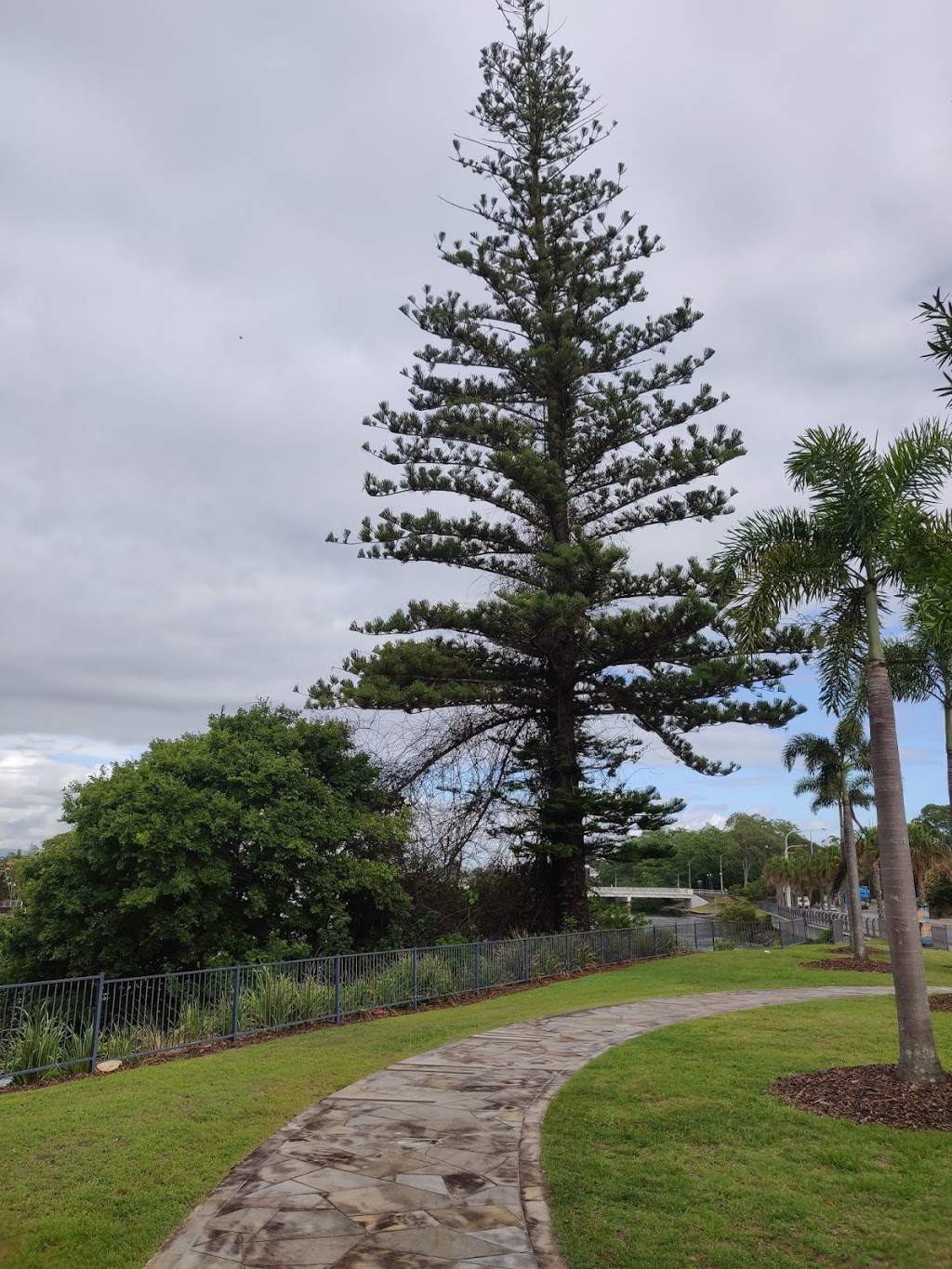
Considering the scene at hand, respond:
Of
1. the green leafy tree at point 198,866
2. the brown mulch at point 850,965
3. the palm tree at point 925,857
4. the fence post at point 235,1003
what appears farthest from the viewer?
the palm tree at point 925,857

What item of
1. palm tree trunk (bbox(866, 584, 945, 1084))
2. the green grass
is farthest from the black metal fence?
palm tree trunk (bbox(866, 584, 945, 1084))

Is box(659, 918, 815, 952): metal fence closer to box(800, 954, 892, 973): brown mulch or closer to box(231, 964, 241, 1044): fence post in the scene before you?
box(800, 954, 892, 973): brown mulch

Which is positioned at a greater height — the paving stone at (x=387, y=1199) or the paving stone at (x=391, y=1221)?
the paving stone at (x=391, y=1221)

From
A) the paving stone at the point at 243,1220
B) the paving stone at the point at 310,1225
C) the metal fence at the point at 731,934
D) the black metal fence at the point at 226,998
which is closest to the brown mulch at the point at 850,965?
the metal fence at the point at 731,934

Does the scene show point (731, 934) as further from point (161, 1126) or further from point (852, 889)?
point (161, 1126)

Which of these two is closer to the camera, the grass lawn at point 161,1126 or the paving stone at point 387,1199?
the grass lawn at point 161,1126

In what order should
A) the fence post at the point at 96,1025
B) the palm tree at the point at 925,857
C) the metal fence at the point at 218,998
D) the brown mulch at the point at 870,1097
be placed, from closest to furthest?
the brown mulch at the point at 870,1097
the fence post at the point at 96,1025
the metal fence at the point at 218,998
the palm tree at the point at 925,857

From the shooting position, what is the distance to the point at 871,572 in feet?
30.9

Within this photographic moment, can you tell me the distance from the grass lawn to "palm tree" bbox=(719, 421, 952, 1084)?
5.39ft

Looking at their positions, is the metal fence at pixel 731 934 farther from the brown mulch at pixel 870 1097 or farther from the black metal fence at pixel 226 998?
the brown mulch at pixel 870 1097

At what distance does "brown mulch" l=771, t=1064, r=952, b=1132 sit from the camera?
7.16 meters

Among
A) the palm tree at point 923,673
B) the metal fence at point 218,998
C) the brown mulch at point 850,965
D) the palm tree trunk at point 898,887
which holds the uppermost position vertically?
the palm tree at point 923,673

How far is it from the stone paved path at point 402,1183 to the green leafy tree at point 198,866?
6.36 metres

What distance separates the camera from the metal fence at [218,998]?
33.0 ft
